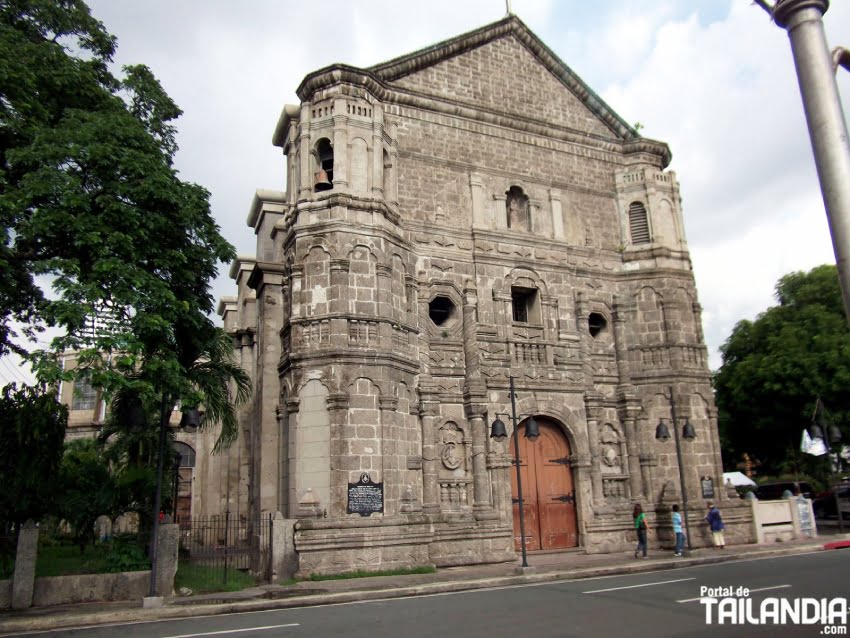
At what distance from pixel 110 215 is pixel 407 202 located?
8844mm

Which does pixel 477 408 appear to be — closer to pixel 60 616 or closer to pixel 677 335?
pixel 677 335

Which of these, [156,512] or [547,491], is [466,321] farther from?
[156,512]

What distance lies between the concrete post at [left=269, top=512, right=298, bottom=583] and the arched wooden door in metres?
6.36

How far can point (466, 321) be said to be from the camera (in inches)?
762

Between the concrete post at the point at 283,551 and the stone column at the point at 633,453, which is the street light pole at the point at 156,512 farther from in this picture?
the stone column at the point at 633,453

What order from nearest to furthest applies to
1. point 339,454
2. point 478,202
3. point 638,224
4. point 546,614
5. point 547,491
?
1. point 546,614
2. point 339,454
3. point 547,491
4. point 478,202
5. point 638,224

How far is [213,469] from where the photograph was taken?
23.3 meters

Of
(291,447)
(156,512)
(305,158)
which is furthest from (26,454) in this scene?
(305,158)

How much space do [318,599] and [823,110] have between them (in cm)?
1179

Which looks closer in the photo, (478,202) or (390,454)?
(390,454)

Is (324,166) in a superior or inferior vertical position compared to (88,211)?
superior

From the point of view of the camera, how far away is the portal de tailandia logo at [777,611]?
8711 millimetres

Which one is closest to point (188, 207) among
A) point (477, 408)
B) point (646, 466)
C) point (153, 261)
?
point (153, 261)

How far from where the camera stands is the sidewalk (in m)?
11.7
